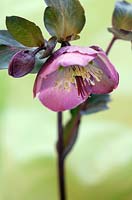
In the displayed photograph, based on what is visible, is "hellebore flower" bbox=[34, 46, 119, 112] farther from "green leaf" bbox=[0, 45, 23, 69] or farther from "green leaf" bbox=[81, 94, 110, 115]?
"green leaf" bbox=[81, 94, 110, 115]

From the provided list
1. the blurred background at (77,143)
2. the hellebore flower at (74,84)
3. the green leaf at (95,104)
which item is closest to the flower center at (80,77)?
the hellebore flower at (74,84)

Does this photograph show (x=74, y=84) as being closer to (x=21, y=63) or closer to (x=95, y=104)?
(x=21, y=63)

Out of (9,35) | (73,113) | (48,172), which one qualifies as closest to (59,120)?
(73,113)

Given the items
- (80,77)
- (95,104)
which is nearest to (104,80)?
(80,77)

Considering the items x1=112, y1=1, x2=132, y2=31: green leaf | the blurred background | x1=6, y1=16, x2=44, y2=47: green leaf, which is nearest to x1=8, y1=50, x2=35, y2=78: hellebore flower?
x1=6, y1=16, x2=44, y2=47: green leaf

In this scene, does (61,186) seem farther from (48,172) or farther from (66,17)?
(66,17)

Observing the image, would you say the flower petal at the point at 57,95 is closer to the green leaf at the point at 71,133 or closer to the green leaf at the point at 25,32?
the green leaf at the point at 25,32
